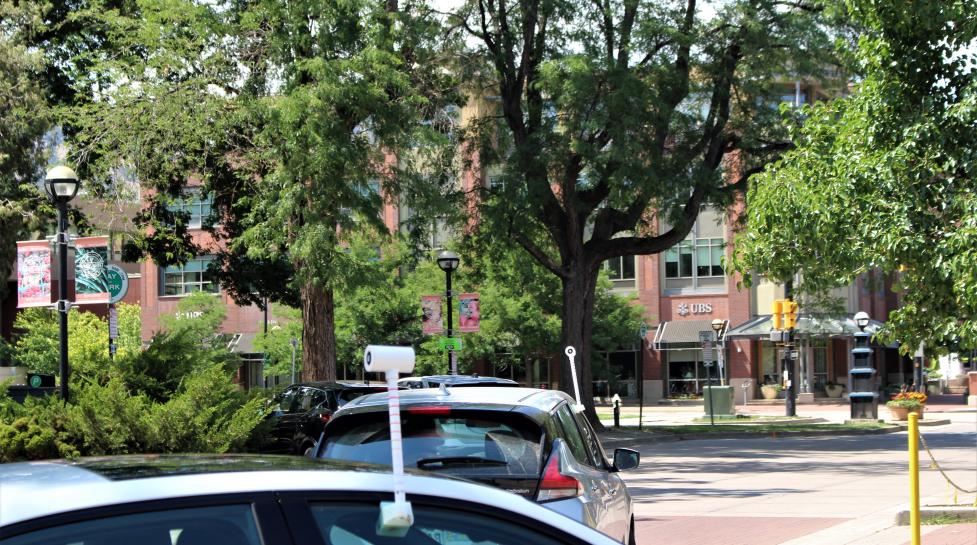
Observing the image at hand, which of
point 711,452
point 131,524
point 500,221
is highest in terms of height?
point 500,221

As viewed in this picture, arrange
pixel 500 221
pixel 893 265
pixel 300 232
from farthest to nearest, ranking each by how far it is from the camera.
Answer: pixel 500 221
pixel 300 232
pixel 893 265

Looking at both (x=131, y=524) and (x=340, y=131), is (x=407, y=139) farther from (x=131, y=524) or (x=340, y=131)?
(x=131, y=524)

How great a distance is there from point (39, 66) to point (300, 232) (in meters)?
9.48

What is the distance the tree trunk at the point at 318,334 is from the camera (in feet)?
84.2

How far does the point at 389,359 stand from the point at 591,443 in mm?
4872

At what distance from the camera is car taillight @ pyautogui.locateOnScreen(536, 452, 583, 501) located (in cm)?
662

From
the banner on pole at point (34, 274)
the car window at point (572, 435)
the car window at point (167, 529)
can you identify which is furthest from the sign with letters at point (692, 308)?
the car window at point (167, 529)

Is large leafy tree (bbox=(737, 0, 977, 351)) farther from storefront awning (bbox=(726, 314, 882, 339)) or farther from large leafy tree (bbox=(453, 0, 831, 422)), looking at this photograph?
storefront awning (bbox=(726, 314, 882, 339))

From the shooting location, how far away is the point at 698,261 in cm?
6438

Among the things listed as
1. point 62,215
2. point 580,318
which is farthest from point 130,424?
point 580,318

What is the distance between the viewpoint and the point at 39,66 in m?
28.0

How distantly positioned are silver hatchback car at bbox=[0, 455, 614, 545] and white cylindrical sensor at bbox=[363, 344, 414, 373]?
1.03 ft

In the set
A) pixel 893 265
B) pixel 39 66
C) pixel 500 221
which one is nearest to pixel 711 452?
pixel 500 221

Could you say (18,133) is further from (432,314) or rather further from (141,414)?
(141,414)
